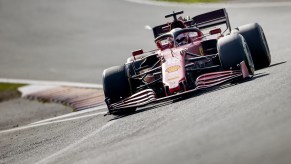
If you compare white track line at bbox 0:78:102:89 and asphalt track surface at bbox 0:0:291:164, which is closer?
asphalt track surface at bbox 0:0:291:164

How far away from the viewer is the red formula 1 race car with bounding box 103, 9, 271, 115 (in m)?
12.5

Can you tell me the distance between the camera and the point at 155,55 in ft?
46.1

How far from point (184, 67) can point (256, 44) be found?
216 centimetres

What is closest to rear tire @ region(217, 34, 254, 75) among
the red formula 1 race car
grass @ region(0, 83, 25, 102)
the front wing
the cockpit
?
the red formula 1 race car

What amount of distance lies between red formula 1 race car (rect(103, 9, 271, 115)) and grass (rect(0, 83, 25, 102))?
288 inches

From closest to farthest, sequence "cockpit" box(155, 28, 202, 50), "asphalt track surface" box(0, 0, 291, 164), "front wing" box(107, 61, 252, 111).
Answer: "asphalt track surface" box(0, 0, 291, 164) < "front wing" box(107, 61, 252, 111) < "cockpit" box(155, 28, 202, 50)

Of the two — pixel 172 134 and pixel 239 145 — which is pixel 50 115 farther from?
pixel 239 145

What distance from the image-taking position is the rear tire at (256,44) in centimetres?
1435

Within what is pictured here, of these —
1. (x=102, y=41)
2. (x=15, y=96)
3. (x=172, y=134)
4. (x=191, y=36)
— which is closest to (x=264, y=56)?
(x=191, y=36)

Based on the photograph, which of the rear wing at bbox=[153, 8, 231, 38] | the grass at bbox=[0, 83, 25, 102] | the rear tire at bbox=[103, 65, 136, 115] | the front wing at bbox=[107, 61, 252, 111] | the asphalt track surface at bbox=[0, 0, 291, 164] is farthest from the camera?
the grass at bbox=[0, 83, 25, 102]

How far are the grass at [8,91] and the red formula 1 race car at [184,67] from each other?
24.0 feet

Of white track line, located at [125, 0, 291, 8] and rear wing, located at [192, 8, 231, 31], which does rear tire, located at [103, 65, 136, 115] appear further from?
white track line, located at [125, 0, 291, 8]

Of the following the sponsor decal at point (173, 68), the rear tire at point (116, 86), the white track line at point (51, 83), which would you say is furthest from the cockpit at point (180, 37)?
the white track line at point (51, 83)

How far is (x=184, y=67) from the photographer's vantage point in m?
12.7
